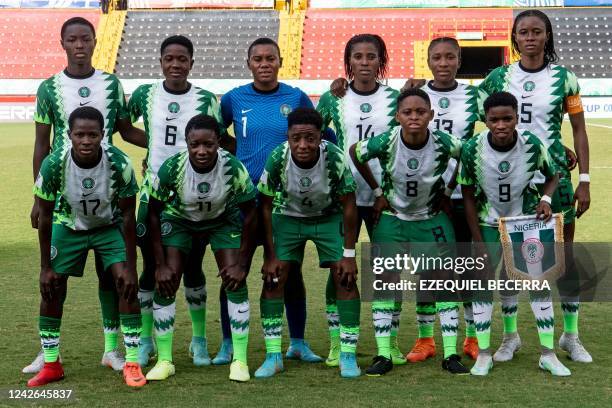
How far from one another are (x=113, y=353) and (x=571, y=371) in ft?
8.81

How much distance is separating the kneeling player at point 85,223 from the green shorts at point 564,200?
2.55m

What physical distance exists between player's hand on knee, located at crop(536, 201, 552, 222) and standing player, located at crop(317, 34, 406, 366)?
3.36ft

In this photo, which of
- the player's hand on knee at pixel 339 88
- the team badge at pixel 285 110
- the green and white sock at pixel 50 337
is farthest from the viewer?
the player's hand on knee at pixel 339 88

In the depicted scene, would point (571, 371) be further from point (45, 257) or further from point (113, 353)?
point (45, 257)

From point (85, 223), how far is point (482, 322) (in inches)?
93.6

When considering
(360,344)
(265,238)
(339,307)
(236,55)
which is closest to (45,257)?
(265,238)

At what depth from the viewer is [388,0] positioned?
40.8 m

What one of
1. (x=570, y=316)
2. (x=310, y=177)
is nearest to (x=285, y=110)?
(x=310, y=177)

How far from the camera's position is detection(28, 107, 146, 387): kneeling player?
18.6ft

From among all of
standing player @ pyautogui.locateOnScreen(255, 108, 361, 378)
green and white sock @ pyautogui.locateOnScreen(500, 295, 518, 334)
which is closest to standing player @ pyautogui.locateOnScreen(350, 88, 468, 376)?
standing player @ pyautogui.locateOnScreen(255, 108, 361, 378)

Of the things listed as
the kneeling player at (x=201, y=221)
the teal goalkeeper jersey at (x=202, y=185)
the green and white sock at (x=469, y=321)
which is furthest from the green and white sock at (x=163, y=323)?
the green and white sock at (x=469, y=321)

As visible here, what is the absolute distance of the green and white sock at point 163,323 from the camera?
19.7ft

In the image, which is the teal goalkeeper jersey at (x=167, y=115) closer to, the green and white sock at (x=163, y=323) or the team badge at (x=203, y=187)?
the team badge at (x=203, y=187)

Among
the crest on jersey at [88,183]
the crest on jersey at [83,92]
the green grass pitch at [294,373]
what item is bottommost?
the green grass pitch at [294,373]
